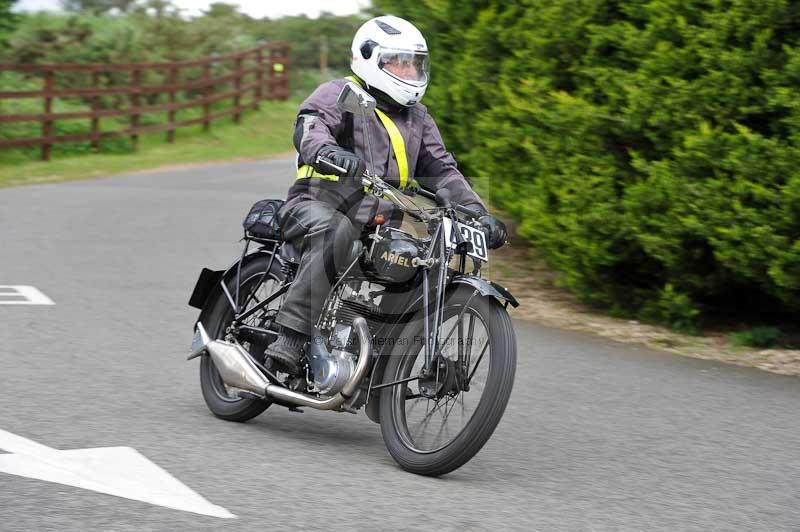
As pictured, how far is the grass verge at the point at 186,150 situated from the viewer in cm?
2047

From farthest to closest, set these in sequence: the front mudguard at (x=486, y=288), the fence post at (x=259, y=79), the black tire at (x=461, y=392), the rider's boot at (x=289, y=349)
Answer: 1. the fence post at (x=259, y=79)
2. the rider's boot at (x=289, y=349)
3. the front mudguard at (x=486, y=288)
4. the black tire at (x=461, y=392)

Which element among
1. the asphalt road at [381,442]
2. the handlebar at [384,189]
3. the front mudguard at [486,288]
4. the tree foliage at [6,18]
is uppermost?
the handlebar at [384,189]

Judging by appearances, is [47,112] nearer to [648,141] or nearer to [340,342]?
[648,141]

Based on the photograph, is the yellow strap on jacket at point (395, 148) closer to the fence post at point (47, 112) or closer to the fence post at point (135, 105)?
the fence post at point (47, 112)

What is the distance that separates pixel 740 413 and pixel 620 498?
205cm

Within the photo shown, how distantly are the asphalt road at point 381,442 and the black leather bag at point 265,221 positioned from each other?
996mm

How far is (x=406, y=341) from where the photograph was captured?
5609 millimetres

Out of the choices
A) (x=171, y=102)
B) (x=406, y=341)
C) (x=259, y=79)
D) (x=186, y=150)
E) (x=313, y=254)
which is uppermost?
(x=313, y=254)

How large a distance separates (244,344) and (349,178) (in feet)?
4.29

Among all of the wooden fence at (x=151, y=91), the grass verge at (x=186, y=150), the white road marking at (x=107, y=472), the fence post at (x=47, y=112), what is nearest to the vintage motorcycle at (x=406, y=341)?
the white road marking at (x=107, y=472)

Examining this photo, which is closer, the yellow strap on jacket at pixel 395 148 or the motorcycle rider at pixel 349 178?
the motorcycle rider at pixel 349 178

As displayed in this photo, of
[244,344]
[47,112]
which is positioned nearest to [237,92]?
[47,112]

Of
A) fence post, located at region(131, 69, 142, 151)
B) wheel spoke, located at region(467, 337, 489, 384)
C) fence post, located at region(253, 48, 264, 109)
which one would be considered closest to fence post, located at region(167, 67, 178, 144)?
fence post, located at region(131, 69, 142, 151)

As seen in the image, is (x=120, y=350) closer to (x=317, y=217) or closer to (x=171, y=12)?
(x=317, y=217)
